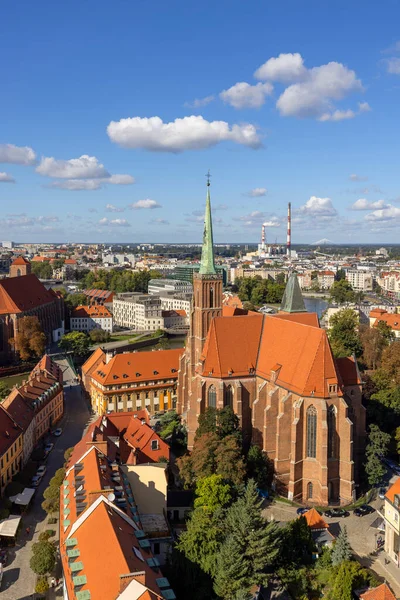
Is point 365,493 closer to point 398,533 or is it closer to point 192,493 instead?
point 398,533

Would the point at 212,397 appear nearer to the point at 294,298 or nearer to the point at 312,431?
the point at 312,431

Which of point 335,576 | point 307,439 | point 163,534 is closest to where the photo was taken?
point 335,576

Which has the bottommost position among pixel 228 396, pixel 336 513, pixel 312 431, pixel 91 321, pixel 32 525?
pixel 336 513

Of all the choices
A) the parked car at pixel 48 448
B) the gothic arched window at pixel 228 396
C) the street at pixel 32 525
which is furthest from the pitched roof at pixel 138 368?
the gothic arched window at pixel 228 396

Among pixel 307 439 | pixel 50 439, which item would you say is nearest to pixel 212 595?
pixel 307 439

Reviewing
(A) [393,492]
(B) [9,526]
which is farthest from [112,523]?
(A) [393,492]

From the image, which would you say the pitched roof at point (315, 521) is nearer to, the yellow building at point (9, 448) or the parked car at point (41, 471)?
the parked car at point (41, 471)

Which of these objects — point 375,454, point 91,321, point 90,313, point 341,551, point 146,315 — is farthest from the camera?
point 146,315

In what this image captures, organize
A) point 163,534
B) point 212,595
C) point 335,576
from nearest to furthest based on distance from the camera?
point 212,595 < point 335,576 < point 163,534
